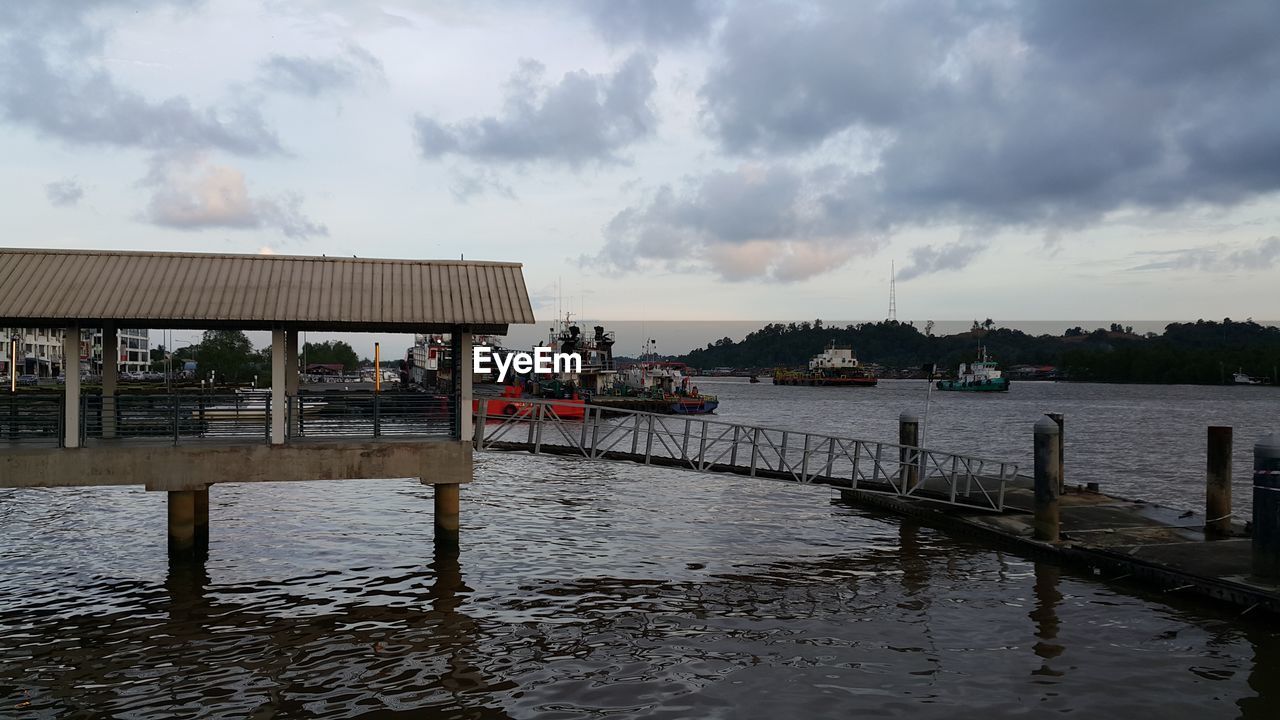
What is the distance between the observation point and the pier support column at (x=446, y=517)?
793 inches

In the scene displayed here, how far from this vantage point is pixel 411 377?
408ft

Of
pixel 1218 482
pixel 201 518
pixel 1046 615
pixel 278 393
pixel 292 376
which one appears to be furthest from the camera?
pixel 292 376

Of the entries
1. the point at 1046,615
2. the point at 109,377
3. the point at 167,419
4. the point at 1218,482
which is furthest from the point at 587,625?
the point at 1218,482

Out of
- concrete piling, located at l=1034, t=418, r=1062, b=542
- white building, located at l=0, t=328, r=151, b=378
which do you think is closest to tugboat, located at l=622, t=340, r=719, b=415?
white building, located at l=0, t=328, r=151, b=378

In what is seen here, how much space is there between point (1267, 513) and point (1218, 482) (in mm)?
6029

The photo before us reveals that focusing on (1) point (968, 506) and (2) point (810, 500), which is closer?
(1) point (968, 506)

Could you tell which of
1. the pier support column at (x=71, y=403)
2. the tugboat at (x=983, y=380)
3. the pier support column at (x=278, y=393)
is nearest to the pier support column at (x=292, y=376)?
the pier support column at (x=278, y=393)

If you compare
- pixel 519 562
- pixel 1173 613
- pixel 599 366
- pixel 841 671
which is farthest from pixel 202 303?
pixel 599 366

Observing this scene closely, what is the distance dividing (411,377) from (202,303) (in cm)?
10896

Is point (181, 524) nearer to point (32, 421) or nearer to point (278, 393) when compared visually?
point (32, 421)

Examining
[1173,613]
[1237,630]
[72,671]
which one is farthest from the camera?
[1173,613]

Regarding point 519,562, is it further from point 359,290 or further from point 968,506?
point 968,506

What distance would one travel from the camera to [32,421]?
17.8m

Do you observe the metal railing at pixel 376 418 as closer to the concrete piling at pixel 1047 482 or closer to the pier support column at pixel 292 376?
the pier support column at pixel 292 376
